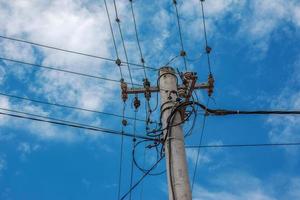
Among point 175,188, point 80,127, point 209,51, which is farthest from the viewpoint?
point 209,51

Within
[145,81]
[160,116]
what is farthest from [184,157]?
[145,81]

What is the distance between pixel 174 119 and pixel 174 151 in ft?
2.60

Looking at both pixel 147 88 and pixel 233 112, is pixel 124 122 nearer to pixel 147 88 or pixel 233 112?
pixel 147 88

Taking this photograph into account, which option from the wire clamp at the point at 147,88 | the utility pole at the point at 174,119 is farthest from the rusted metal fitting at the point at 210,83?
the wire clamp at the point at 147,88

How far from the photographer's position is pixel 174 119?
873 cm

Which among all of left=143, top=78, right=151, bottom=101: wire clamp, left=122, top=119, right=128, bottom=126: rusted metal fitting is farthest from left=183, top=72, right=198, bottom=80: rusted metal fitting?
left=122, top=119, right=128, bottom=126: rusted metal fitting

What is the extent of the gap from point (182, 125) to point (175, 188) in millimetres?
1512

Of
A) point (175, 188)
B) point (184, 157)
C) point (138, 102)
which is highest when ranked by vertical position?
point (138, 102)

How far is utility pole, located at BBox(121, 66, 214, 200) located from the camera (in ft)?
25.6

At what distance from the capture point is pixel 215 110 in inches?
364

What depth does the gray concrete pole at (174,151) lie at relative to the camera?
7.73m

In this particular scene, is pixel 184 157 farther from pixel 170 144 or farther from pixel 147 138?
pixel 147 138

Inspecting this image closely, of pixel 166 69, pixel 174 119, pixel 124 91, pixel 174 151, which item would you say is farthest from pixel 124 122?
pixel 174 151

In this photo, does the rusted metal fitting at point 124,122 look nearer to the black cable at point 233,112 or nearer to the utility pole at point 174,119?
the utility pole at point 174,119
